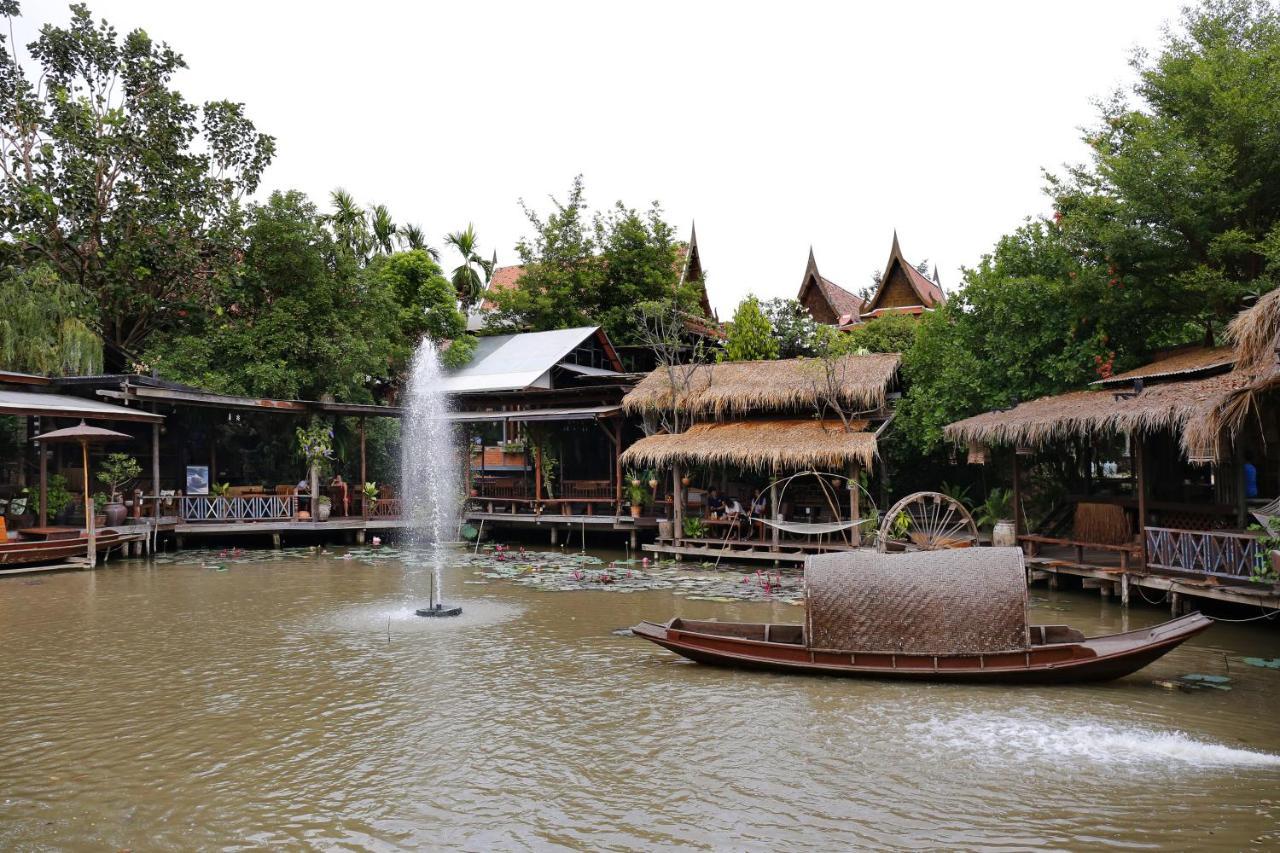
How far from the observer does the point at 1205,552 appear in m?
11.8

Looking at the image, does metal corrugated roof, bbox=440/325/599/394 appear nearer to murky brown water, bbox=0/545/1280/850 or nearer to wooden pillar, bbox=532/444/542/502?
wooden pillar, bbox=532/444/542/502

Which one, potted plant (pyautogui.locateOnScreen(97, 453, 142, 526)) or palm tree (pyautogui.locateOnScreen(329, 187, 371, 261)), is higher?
palm tree (pyautogui.locateOnScreen(329, 187, 371, 261))

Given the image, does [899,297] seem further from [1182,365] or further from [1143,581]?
[1143,581]

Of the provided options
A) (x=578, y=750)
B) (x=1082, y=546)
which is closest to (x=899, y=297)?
(x=1082, y=546)

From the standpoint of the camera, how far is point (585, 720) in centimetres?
846

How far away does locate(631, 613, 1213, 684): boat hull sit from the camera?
29.1ft

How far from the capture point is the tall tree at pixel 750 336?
26.6 metres

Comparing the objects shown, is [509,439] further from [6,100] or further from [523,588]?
[6,100]

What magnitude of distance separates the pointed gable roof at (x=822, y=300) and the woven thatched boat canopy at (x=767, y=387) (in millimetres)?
14678

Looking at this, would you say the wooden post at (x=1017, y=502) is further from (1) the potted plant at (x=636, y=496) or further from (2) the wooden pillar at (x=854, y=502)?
(1) the potted plant at (x=636, y=496)

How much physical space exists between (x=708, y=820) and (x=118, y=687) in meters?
6.95

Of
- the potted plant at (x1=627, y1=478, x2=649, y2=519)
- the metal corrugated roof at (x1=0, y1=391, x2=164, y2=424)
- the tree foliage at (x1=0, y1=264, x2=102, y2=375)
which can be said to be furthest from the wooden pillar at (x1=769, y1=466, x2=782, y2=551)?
the tree foliage at (x1=0, y1=264, x2=102, y2=375)

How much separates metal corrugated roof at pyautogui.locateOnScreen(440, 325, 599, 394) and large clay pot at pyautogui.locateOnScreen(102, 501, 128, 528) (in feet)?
28.6

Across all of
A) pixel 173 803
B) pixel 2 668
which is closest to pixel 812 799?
pixel 173 803
